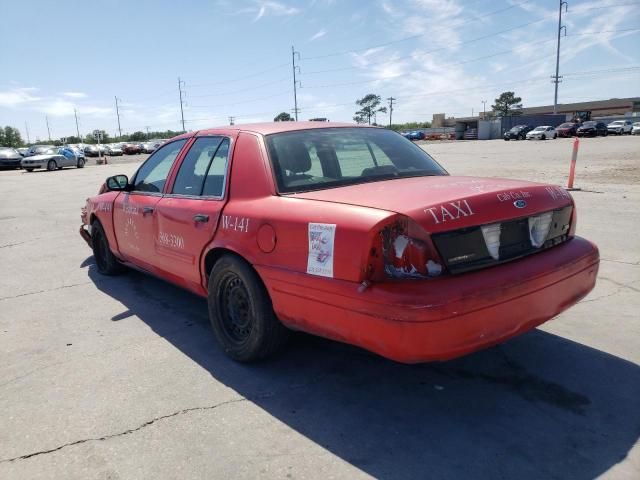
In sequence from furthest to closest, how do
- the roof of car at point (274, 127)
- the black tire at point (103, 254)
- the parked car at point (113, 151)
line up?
the parked car at point (113, 151) → the black tire at point (103, 254) → the roof of car at point (274, 127)

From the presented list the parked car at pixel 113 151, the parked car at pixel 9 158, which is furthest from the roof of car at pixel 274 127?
the parked car at pixel 113 151

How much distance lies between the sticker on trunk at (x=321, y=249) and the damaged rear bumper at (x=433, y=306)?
53mm

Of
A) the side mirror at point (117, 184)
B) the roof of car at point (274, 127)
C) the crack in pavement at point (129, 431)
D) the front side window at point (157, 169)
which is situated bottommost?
the crack in pavement at point (129, 431)

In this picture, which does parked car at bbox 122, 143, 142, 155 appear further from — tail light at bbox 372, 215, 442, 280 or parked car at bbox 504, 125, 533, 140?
tail light at bbox 372, 215, 442, 280

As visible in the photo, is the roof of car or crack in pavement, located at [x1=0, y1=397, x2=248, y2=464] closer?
crack in pavement, located at [x1=0, y1=397, x2=248, y2=464]

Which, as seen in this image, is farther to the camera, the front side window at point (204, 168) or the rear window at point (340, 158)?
the front side window at point (204, 168)

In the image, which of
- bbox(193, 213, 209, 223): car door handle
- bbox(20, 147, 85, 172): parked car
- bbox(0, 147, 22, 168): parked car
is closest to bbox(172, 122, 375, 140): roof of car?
bbox(193, 213, 209, 223): car door handle

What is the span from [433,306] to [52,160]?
3322 cm

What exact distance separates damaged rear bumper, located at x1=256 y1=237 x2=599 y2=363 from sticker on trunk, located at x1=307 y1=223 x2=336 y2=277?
53mm

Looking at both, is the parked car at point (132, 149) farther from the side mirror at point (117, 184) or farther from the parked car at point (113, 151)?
the side mirror at point (117, 184)

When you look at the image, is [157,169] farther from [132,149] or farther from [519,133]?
[132,149]

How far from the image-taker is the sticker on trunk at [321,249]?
8.47ft

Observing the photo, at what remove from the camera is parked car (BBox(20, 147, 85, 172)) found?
2969cm

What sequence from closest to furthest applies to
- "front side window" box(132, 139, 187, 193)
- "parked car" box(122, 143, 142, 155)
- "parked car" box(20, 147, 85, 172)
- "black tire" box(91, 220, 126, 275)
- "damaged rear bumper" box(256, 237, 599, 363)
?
"damaged rear bumper" box(256, 237, 599, 363) → "front side window" box(132, 139, 187, 193) → "black tire" box(91, 220, 126, 275) → "parked car" box(20, 147, 85, 172) → "parked car" box(122, 143, 142, 155)
